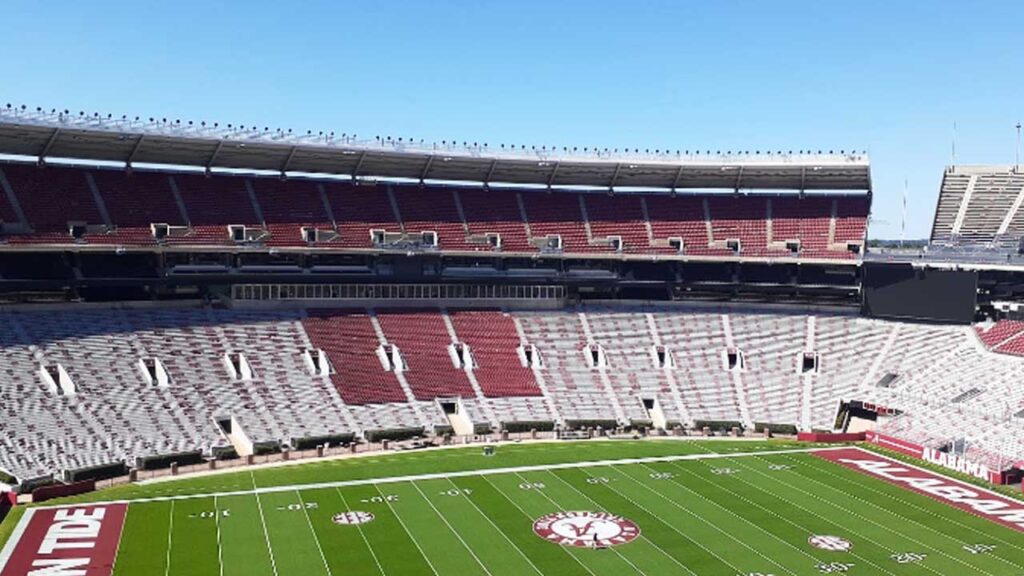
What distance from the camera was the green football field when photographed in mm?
33438

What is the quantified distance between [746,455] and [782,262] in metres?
22.1

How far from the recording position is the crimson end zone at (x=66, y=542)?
32531 millimetres

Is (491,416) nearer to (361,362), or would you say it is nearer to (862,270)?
(361,362)

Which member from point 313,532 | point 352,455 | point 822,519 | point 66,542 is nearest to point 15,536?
point 66,542

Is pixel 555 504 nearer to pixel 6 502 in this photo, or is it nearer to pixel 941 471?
pixel 941 471

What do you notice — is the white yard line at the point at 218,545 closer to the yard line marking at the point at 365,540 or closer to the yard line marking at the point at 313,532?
the yard line marking at the point at 313,532

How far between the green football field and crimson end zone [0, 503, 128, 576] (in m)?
0.79

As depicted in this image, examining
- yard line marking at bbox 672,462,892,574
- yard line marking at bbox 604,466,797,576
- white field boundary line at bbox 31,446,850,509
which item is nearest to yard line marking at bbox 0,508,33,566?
white field boundary line at bbox 31,446,850,509

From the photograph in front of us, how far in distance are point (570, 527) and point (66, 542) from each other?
21042mm

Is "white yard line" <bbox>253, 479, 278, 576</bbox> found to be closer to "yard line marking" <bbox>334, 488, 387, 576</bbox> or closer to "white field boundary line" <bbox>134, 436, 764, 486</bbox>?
"yard line marking" <bbox>334, 488, 387, 576</bbox>

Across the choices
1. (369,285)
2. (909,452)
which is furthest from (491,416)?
(909,452)

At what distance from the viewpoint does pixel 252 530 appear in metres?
37.2

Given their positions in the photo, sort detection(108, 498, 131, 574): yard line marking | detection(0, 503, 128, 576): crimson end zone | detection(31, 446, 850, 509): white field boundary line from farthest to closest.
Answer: detection(31, 446, 850, 509): white field boundary line, detection(108, 498, 131, 574): yard line marking, detection(0, 503, 128, 576): crimson end zone

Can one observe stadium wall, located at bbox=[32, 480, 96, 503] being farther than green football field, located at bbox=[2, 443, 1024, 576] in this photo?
Yes
